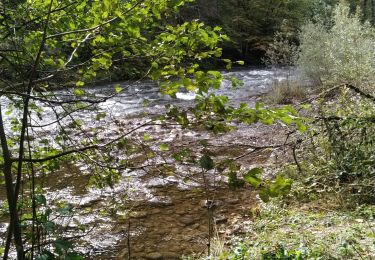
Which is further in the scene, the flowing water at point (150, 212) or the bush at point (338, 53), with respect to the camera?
the bush at point (338, 53)

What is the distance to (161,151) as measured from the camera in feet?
19.8

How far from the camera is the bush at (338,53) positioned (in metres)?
11.3

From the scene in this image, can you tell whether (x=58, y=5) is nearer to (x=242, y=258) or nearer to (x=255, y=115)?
(x=255, y=115)

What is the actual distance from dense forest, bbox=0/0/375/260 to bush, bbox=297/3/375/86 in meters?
0.12

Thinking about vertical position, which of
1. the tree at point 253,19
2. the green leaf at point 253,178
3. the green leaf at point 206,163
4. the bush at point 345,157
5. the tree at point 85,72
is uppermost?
the tree at point 253,19

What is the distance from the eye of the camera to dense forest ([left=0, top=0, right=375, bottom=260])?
2127mm

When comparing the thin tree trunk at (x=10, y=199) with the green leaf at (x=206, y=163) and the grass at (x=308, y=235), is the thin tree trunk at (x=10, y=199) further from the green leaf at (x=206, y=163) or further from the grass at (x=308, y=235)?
the grass at (x=308, y=235)

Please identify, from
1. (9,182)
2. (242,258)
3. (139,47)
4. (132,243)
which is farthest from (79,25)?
(132,243)

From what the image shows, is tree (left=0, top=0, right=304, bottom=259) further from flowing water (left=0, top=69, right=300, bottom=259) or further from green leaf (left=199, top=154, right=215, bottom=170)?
flowing water (left=0, top=69, right=300, bottom=259)

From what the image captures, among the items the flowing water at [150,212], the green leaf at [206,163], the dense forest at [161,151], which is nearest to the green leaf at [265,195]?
the dense forest at [161,151]

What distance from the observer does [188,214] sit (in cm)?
618

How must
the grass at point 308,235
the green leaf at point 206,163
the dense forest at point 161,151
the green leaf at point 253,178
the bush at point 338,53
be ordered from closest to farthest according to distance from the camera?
the green leaf at point 253,178 < the green leaf at point 206,163 < the dense forest at point 161,151 < the grass at point 308,235 < the bush at point 338,53

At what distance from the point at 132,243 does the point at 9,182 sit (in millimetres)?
3389

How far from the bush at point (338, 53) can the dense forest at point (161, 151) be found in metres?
0.12
